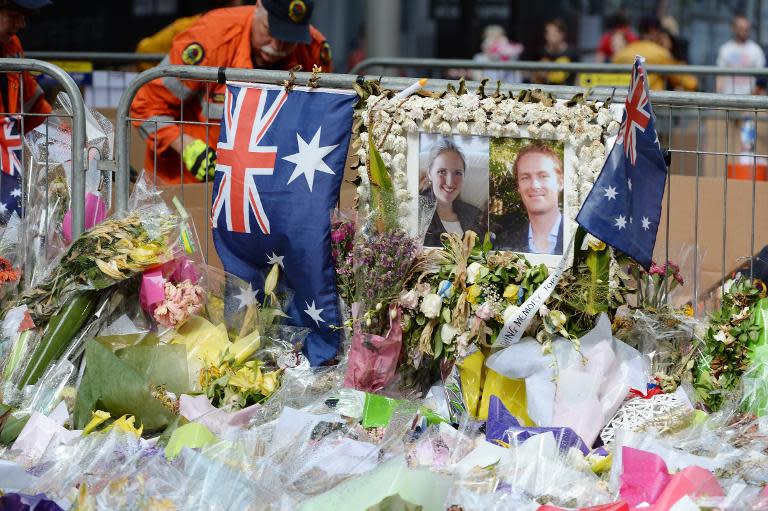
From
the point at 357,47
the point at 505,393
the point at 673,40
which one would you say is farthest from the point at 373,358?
the point at 357,47

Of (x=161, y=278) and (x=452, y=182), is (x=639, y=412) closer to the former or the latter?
(x=452, y=182)

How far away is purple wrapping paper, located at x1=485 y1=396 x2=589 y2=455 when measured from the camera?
11.6 ft

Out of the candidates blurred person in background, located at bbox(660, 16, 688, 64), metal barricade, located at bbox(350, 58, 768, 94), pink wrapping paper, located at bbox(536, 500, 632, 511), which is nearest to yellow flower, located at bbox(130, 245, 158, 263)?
pink wrapping paper, located at bbox(536, 500, 632, 511)

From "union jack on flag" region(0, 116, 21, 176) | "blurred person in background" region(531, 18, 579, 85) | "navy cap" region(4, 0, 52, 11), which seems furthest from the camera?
"blurred person in background" region(531, 18, 579, 85)

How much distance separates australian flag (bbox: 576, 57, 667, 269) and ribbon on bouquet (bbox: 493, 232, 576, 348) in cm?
21

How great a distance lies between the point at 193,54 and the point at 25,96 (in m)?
0.98

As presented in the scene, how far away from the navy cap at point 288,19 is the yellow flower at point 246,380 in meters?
2.17

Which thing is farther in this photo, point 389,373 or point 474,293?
point 389,373

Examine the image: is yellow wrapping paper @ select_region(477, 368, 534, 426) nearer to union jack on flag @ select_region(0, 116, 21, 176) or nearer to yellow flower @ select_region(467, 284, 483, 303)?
yellow flower @ select_region(467, 284, 483, 303)

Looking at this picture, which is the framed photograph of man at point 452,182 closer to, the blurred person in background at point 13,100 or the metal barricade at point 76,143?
the metal barricade at point 76,143

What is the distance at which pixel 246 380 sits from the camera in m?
3.97

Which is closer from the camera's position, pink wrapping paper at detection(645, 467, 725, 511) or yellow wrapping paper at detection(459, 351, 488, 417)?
pink wrapping paper at detection(645, 467, 725, 511)

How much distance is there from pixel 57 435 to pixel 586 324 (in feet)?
5.53

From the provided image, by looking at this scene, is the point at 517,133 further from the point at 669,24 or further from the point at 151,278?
the point at 669,24
